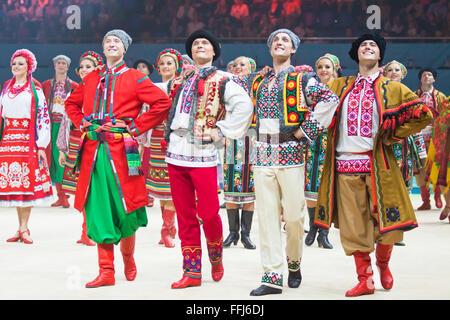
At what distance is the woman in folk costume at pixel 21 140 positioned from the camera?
18.8 feet

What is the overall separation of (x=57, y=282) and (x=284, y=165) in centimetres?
160

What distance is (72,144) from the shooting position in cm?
677

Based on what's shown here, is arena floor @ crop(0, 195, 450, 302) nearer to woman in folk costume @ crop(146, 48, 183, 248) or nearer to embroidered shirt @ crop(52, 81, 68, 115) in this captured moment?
woman in folk costume @ crop(146, 48, 183, 248)

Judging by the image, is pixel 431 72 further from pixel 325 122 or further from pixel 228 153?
pixel 325 122

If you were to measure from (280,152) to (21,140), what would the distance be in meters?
2.71

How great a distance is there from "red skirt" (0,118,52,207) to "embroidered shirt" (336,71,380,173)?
9.57 feet

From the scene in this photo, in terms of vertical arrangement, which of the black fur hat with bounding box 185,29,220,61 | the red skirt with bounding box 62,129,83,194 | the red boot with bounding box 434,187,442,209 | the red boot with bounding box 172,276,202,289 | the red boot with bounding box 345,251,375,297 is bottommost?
the red boot with bounding box 434,187,442,209

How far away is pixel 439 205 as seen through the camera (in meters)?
8.45

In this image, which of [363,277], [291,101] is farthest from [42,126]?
[363,277]

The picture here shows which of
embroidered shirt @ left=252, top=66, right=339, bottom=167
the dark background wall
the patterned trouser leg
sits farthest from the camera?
the dark background wall

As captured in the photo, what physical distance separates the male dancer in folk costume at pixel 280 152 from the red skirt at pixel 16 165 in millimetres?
2525

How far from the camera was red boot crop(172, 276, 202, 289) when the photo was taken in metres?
4.11

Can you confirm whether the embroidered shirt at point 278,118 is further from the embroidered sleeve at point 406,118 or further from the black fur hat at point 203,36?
the black fur hat at point 203,36
